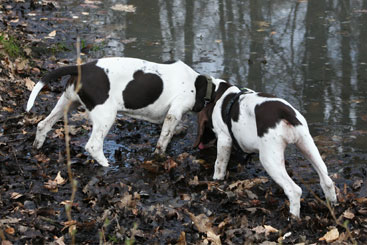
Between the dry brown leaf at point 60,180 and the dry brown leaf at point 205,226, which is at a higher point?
the dry brown leaf at point 60,180

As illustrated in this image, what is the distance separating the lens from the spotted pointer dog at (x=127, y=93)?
6008 millimetres

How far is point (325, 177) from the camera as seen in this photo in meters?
5.14

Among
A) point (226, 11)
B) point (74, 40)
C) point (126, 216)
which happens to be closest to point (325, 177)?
point (126, 216)

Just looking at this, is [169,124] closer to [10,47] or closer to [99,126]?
[99,126]

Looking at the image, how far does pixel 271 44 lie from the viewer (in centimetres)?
1048

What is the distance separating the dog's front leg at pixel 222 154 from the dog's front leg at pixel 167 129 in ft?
2.21

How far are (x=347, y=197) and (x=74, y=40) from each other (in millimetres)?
6928

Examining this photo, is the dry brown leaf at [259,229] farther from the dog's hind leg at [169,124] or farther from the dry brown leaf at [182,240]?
the dog's hind leg at [169,124]

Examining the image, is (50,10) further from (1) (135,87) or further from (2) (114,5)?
(1) (135,87)

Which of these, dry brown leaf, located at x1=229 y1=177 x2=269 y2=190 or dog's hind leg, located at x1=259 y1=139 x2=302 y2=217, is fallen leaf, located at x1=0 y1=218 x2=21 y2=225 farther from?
dog's hind leg, located at x1=259 y1=139 x2=302 y2=217

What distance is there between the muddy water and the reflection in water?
16 millimetres

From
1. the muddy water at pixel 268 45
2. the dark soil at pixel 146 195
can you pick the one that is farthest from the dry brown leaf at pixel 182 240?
the muddy water at pixel 268 45

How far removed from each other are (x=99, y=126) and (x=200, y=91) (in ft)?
4.39

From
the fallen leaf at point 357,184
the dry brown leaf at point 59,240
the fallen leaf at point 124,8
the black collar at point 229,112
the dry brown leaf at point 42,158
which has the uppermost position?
the fallen leaf at point 124,8
